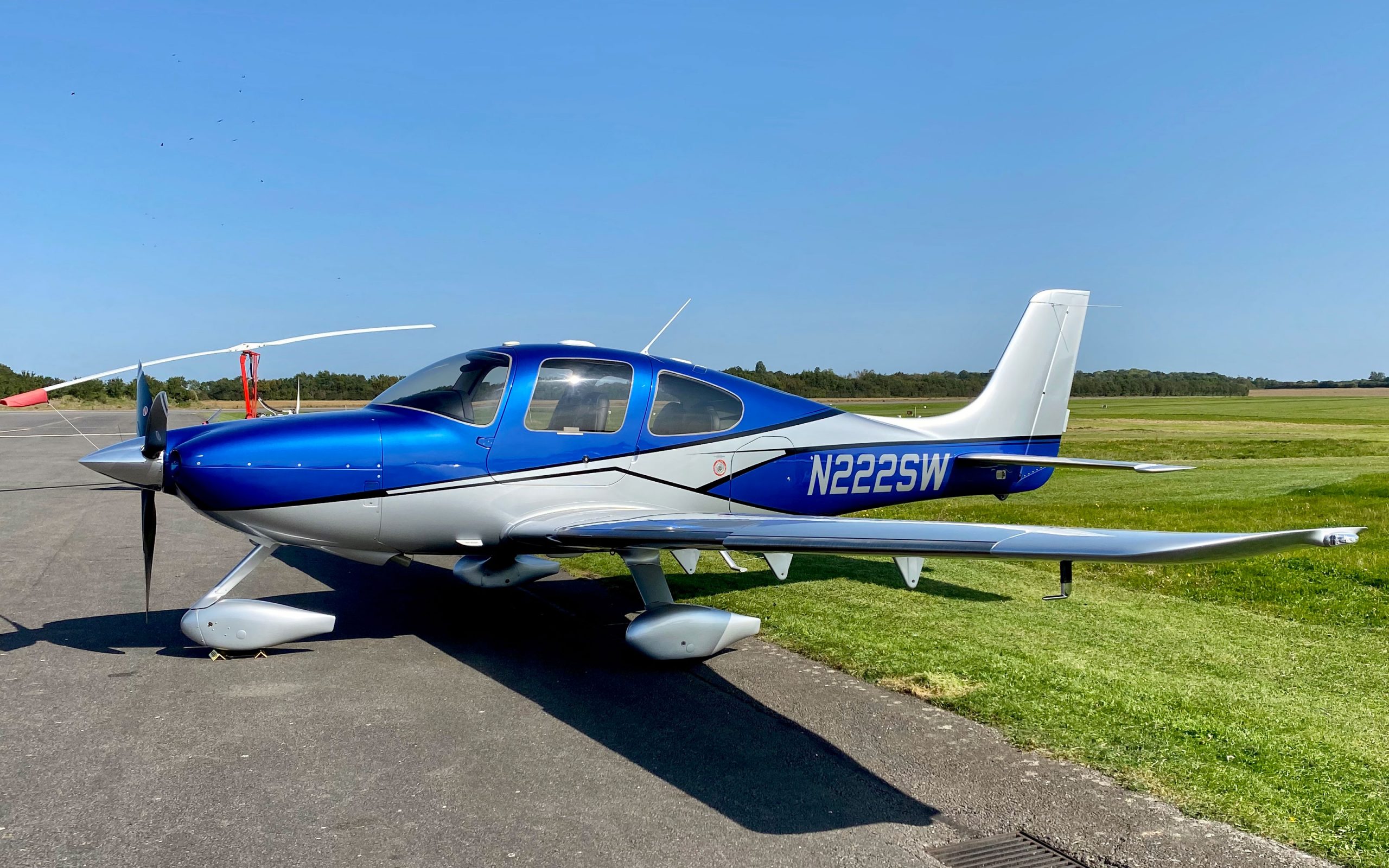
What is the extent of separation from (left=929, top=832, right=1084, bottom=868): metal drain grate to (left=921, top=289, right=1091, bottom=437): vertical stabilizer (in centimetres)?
580

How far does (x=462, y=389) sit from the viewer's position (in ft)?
22.1

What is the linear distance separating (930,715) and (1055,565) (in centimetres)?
581

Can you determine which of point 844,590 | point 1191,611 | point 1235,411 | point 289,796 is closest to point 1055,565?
point 1191,611

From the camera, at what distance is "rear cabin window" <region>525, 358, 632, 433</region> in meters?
6.74

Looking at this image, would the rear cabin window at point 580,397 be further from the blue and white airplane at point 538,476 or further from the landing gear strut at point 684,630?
the landing gear strut at point 684,630

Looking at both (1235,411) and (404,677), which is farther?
(1235,411)

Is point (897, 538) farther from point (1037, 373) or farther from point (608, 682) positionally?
point (1037, 373)

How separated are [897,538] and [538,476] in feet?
9.77

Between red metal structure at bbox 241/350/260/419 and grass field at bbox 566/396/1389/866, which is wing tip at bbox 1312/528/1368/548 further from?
red metal structure at bbox 241/350/260/419

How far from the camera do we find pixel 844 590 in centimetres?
Answer: 870

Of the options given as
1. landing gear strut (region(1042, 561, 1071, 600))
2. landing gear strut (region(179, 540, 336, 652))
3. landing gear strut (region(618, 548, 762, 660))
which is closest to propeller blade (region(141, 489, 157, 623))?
landing gear strut (region(179, 540, 336, 652))

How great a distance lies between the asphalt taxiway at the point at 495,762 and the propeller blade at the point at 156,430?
144 cm

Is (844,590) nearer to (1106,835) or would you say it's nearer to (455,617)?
(455,617)

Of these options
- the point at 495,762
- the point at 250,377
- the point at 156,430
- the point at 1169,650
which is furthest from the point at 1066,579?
the point at 250,377
